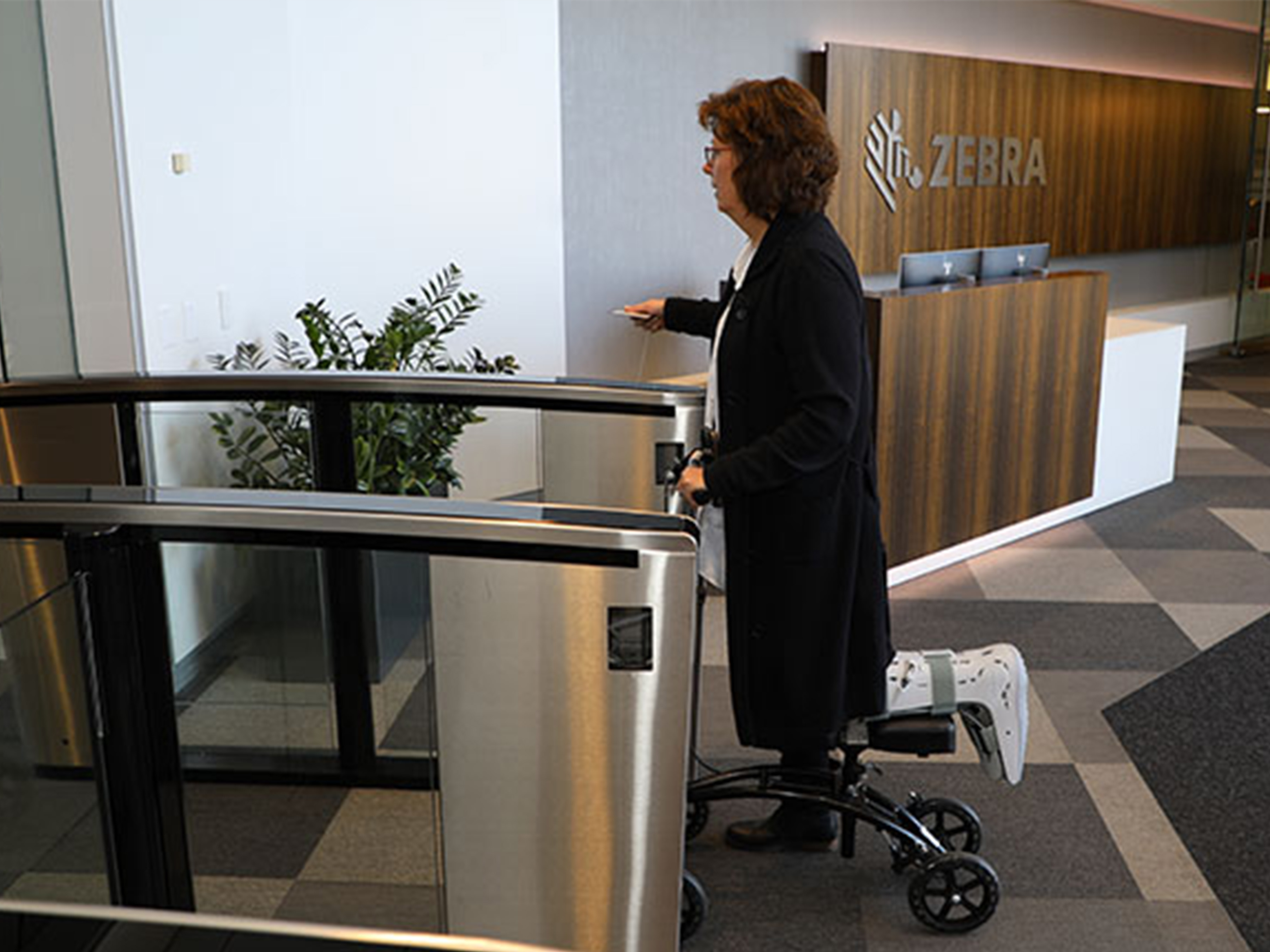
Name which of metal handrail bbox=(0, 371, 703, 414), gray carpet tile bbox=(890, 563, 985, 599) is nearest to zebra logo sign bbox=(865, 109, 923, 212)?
gray carpet tile bbox=(890, 563, 985, 599)

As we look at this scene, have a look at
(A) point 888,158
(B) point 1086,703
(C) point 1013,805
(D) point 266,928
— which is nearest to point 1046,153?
(A) point 888,158

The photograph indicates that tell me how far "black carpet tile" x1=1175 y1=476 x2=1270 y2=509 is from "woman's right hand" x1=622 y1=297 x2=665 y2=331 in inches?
147

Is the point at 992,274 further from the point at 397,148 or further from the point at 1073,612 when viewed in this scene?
the point at 397,148

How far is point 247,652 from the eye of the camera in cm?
199

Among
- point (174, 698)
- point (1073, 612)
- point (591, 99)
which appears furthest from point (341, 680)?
point (591, 99)

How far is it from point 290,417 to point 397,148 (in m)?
2.15

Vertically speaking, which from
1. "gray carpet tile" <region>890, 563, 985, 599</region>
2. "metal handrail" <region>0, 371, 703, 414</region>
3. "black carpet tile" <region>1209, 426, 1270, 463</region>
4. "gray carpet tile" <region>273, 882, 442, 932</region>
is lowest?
"gray carpet tile" <region>890, 563, 985, 599</region>

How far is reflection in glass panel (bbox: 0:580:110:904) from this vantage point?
180 centimetres

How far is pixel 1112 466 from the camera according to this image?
6117 millimetres

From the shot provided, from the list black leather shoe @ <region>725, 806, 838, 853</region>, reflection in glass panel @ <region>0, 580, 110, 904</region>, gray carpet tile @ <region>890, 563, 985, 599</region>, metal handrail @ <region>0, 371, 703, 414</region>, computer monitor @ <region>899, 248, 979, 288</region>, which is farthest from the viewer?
gray carpet tile @ <region>890, 563, 985, 599</region>

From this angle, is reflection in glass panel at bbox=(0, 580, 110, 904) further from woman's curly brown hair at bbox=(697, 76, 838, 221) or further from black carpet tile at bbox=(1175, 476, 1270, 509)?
black carpet tile at bbox=(1175, 476, 1270, 509)

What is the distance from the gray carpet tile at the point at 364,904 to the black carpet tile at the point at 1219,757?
5.67ft

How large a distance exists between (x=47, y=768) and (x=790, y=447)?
1360 mm

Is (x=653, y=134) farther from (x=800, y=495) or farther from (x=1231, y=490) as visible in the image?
(x=800, y=495)
